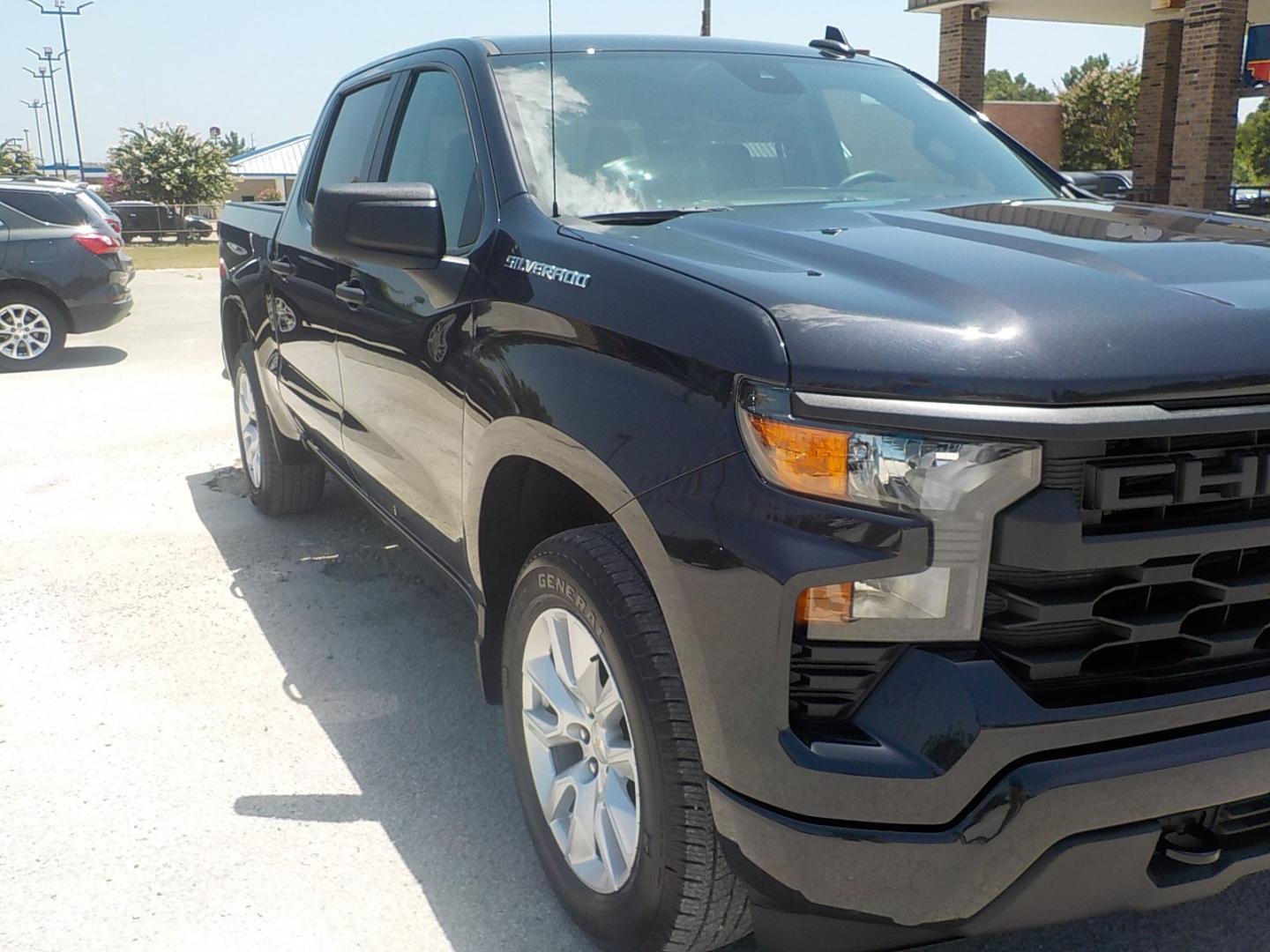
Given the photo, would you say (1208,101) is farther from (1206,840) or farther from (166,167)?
(166,167)

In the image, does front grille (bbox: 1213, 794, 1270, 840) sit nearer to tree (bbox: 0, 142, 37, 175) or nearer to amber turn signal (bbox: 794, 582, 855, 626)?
amber turn signal (bbox: 794, 582, 855, 626)

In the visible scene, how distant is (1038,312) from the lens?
1.77m

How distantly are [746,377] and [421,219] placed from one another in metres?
1.17

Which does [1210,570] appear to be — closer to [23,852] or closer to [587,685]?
[587,685]

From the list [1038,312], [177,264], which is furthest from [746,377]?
[177,264]

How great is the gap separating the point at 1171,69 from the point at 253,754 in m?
21.5

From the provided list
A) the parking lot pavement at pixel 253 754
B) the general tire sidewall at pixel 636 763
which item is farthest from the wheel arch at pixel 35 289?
the general tire sidewall at pixel 636 763

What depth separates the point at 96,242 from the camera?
10930 mm

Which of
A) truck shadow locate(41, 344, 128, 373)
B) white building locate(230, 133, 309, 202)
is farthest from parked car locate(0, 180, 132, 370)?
white building locate(230, 133, 309, 202)

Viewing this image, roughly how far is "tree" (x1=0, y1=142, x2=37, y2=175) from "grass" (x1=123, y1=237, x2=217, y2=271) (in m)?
40.1

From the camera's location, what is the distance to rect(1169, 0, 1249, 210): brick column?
15086mm

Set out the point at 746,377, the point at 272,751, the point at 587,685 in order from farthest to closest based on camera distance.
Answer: the point at 272,751
the point at 587,685
the point at 746,377

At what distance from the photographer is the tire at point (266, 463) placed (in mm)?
5242

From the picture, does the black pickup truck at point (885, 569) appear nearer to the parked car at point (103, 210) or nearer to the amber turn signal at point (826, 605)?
the amber turn signal at point (826, 605)
